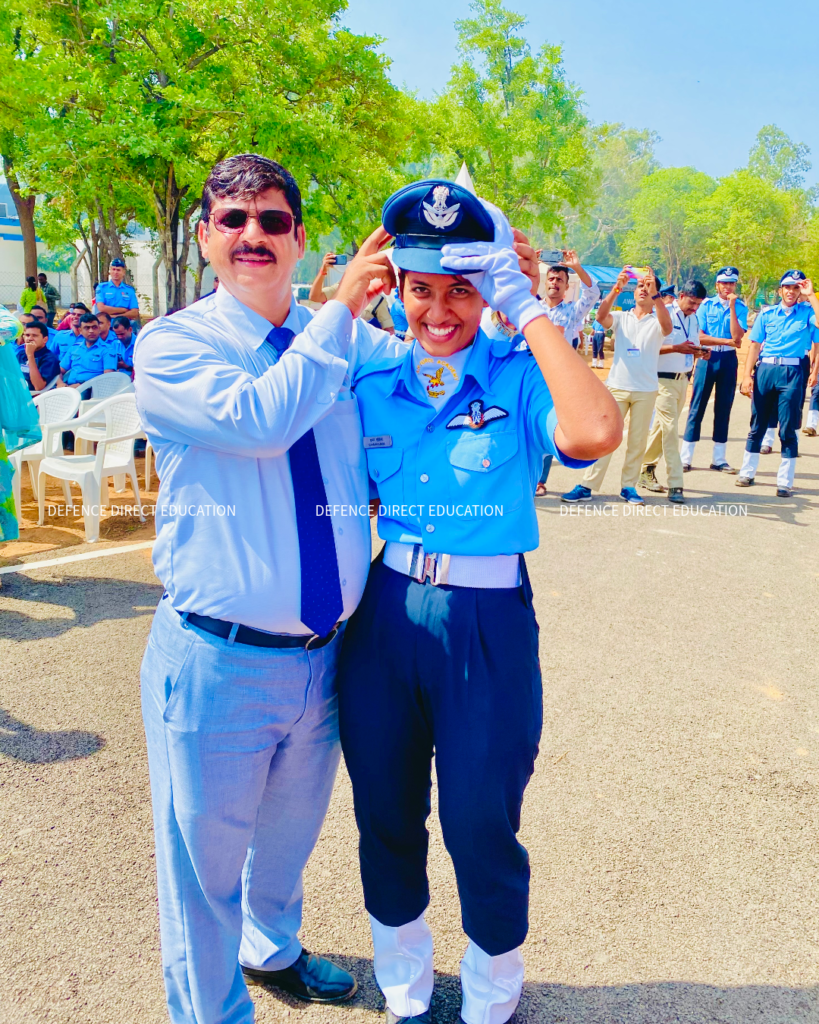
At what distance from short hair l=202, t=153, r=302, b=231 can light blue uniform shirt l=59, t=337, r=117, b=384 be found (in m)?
7.29

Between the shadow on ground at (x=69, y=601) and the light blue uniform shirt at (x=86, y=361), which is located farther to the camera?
the light blue uniform shirt at (x=86, y=361)

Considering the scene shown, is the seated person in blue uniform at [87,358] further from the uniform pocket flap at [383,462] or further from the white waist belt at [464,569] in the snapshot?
the white waist belt at [464,569]

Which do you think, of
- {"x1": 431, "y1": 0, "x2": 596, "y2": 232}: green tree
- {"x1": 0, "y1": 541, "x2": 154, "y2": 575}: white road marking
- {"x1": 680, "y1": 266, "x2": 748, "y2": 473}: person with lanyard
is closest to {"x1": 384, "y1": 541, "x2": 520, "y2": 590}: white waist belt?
{"x1": 0, "y1": 541, "x2": 154, "y2": 575}: white road marking

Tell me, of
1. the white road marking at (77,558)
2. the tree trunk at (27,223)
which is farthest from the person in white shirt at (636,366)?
the tree trunk at (27,223)

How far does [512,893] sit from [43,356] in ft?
27.6

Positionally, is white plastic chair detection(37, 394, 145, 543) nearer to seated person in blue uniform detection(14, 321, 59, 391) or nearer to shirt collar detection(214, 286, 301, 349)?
seated person in blue uniform detection(14, 321, 59, 391)

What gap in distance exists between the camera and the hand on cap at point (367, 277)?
174 cm

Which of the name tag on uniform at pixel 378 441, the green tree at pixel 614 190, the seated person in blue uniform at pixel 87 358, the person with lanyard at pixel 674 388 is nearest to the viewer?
the name tag on uniform at pixel 378 441

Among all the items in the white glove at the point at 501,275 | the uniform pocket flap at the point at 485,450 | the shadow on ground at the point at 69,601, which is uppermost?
the white glove at the point at 501,275

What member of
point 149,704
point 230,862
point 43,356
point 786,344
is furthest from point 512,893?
point 43,356

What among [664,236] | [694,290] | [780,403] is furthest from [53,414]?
[664,236]

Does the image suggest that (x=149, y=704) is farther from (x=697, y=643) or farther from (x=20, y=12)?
(x=20, y=12)

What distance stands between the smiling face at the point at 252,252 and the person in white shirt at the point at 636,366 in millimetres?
6225

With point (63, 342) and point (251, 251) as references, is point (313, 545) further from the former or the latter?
point (63, 342)
